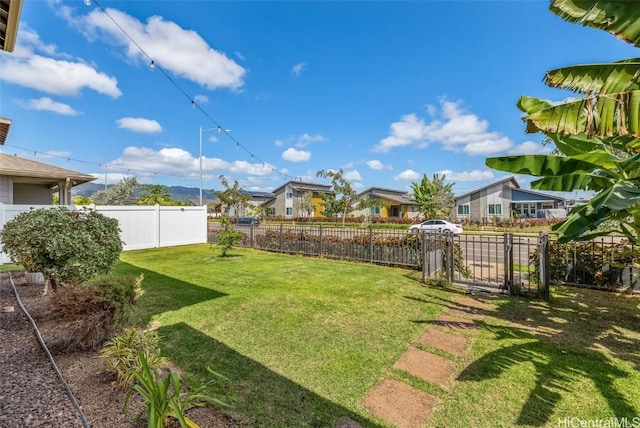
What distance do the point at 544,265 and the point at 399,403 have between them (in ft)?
17.1

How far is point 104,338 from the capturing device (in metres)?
3.65

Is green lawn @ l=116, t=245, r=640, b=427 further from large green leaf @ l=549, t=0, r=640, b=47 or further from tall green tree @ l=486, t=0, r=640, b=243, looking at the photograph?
large green leaf @ l=549, t=0, r=640, b=47

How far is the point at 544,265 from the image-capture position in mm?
6074

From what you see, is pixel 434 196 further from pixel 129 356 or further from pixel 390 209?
pixel 129 356

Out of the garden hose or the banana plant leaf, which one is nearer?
the garden hose

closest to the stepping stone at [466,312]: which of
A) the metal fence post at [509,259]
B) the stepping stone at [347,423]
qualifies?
the metal fence post at [509,259]

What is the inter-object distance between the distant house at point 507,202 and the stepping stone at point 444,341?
122 ft

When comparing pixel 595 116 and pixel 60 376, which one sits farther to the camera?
pixel 595 116

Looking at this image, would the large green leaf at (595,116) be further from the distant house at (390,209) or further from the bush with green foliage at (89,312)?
the distant house at (390,209)

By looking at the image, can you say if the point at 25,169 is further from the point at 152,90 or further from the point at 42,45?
the point at 152,90

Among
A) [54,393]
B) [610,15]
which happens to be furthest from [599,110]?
[54,393]

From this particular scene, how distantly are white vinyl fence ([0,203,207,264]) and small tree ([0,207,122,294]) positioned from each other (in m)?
8.17

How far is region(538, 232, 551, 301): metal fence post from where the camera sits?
6000mm

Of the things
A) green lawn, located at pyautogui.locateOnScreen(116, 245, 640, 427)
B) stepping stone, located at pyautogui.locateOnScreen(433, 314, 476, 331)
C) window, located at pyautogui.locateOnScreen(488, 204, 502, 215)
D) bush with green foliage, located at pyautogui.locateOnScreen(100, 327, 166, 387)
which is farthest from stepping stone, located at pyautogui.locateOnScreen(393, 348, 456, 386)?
window, located at pyautogui.locateOnScreen(488, 204, 502, 215)
